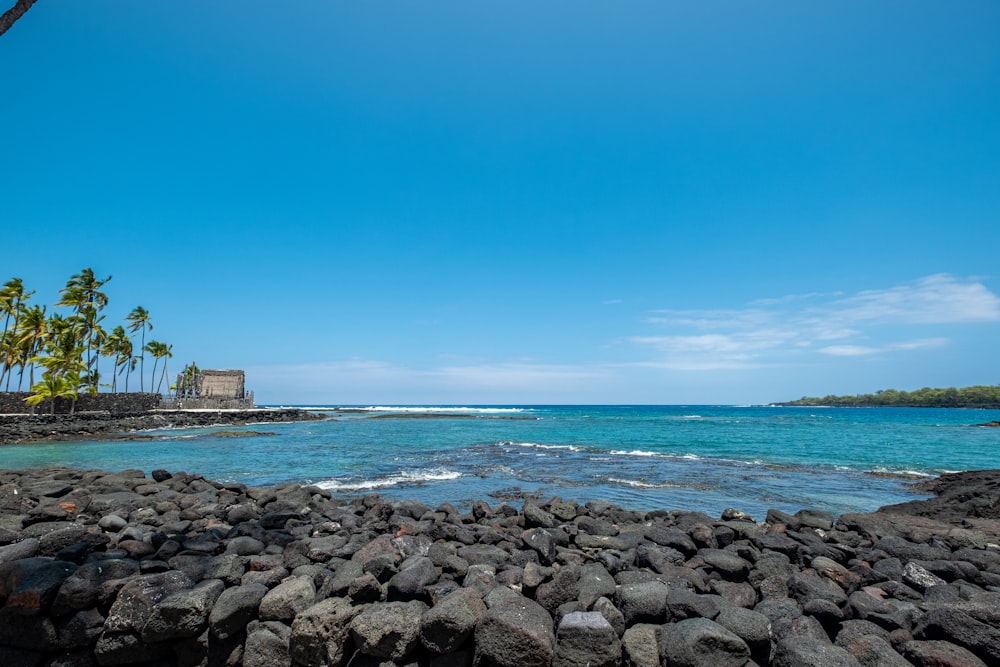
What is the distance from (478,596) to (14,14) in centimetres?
827

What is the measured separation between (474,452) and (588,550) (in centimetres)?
1858

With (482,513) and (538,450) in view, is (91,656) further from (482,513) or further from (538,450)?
(538,450)

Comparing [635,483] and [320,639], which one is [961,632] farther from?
[635,483]

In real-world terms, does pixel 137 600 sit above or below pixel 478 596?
below

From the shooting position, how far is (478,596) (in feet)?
13.8

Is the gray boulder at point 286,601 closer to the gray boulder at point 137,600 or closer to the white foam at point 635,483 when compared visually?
the gray boulder at point 137,600

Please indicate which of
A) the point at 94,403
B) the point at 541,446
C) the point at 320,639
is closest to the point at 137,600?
the point at 320,639

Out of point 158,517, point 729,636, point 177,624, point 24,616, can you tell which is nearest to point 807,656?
point 729,636

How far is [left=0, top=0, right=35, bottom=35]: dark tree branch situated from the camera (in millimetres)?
5711

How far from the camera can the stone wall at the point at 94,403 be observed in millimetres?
44688

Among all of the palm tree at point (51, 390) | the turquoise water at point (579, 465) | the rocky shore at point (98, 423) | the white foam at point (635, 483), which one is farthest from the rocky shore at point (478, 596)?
the palm tree at point (51, 390)

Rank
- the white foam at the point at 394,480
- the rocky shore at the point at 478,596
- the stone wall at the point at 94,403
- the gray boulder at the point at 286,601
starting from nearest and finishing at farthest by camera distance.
Answer: the rocky shore at the point at 478,596 → the gray boulder at the point at 286,601 → the white foam at the point at 394,480 → the stone wall at the point at 94,403

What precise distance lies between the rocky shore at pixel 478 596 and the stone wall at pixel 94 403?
49205mm

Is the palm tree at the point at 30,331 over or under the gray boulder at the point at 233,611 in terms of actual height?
over
